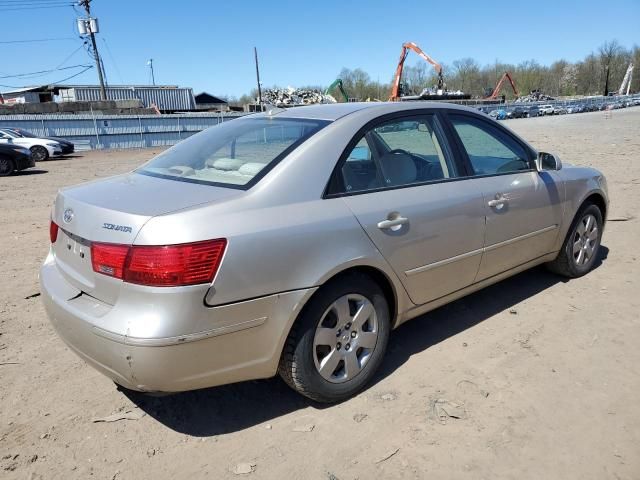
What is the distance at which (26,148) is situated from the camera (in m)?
18.9

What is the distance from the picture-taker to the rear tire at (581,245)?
451 centimetres

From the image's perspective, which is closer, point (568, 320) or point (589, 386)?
point (589, 386)

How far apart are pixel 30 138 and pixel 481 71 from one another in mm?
112664

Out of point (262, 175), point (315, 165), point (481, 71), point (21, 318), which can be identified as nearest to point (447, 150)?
point (315, 165)

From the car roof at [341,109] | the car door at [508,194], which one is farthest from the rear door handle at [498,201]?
the car roof at [341,109]

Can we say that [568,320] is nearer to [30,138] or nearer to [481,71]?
[30,138]

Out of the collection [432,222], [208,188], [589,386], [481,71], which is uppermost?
[481,71]

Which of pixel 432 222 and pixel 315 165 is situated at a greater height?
pixel 315 165

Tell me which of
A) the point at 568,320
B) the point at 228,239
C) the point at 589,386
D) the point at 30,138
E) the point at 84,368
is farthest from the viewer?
the point at 30,138

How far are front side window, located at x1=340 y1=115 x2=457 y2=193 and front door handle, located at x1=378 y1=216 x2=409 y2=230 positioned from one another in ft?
0.75

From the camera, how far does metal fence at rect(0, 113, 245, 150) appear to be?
2622 centimetres

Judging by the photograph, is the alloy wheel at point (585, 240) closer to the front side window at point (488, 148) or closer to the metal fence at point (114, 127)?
the front side window at point (488, 148)

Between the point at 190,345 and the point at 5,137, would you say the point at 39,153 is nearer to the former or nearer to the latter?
the point at 5,137

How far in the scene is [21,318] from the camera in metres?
4.09
